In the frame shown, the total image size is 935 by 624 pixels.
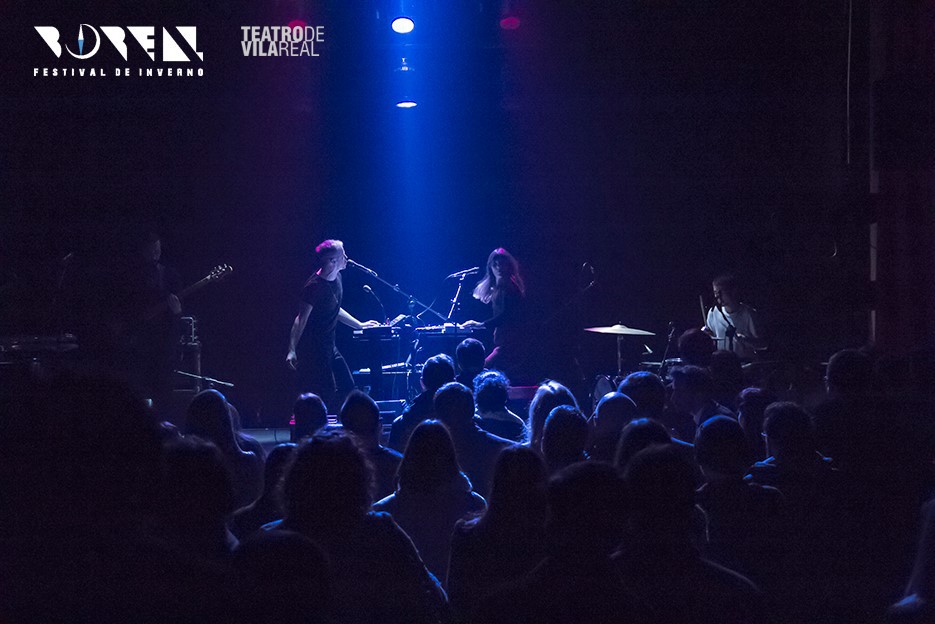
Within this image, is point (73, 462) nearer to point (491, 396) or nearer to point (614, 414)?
point (614, 414)

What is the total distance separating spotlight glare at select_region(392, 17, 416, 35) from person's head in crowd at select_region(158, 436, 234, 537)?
6.60m

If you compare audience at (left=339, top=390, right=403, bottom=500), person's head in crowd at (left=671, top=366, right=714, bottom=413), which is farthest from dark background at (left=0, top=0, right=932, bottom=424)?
audience at (left=339, top=390, right=403, bottom=500)

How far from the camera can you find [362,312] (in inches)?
399

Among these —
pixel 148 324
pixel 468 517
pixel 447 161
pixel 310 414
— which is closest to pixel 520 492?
pixel 468 517

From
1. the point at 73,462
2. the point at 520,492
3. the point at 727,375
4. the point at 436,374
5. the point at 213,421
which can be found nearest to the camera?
the point at 73,462

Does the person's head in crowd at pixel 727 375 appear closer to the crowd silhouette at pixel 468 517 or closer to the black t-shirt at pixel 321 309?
the crowd silhouette at pixel 468 517

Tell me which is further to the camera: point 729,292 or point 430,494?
point 729,292

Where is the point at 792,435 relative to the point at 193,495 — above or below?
below

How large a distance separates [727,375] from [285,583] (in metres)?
3.67

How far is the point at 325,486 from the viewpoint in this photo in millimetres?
1909

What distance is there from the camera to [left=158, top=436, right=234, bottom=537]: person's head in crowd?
181cm

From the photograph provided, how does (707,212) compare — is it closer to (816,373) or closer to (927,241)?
(927,241)

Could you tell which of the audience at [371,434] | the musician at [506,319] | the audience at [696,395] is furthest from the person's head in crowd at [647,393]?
the musician at [506,319]

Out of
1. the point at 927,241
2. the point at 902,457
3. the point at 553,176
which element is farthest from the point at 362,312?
the point at 902,457
